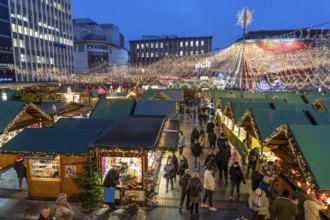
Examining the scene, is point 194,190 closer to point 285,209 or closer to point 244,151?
point 285,209

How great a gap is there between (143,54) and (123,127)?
105983mm

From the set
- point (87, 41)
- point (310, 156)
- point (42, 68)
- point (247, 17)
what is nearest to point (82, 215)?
point (310, 156)

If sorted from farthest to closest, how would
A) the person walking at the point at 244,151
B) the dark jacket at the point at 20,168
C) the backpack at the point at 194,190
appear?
the person walking at the point at 244,151
the dark jacket at the point at 20,168
the backpack at the point at 194,190

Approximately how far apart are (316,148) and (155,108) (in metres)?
11.6

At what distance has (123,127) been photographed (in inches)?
433

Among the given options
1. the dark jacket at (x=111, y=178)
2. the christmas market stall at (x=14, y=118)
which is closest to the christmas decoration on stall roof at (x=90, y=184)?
the dark jacket at (x=111, y=178)

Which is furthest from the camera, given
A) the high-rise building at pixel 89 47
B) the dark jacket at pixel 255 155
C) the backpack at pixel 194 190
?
the high-rise building at pixel 89 47

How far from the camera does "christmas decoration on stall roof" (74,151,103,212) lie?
9.13 m

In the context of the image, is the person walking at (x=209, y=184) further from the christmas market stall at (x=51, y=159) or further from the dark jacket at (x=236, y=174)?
the christmas market stall at (x=51, y=159)

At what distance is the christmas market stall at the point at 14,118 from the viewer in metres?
12.6

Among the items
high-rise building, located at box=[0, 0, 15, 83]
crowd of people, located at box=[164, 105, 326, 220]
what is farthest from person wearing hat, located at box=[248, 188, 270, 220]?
high-rise building, located at box=[0, 0, 15, 83]

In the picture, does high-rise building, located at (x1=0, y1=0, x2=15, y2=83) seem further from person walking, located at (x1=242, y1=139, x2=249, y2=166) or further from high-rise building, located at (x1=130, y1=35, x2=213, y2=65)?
person walking, located at (x1=242, y1=139, x2=249, y2=166)

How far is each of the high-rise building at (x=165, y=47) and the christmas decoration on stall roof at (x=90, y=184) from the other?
10049 centimetres

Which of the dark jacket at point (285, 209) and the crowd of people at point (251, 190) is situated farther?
the crowd of people at point (251, 190)
